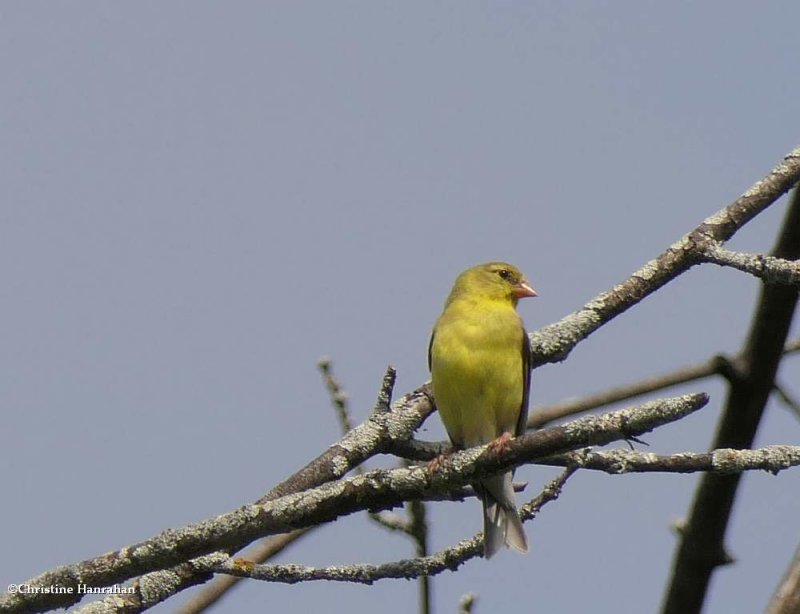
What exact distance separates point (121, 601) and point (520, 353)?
2.81 metres

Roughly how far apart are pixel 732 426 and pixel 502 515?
3.41ft

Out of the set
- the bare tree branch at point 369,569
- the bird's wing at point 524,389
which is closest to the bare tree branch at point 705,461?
the bare tree branch at point 369,569

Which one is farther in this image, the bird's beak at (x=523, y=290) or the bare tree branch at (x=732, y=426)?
the bird's beak at (x=523, y=290)

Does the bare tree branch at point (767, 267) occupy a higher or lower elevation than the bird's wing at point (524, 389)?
lower

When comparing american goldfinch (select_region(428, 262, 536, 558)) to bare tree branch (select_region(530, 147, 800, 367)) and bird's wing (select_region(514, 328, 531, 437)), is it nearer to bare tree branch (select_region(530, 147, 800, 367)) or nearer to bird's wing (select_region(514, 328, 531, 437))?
bird's wing (select_region(514, 328, 531, 437))

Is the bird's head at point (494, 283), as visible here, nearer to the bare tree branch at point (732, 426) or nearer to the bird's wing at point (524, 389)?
the bird's wing at point (524, 389)

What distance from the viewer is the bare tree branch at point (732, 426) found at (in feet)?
16.5

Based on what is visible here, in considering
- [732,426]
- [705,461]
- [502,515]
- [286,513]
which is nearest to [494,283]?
[502,515]

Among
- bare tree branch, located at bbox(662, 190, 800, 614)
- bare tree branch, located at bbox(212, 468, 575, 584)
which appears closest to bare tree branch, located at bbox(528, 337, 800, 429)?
bare tree branch, located at bbox(662, 190, 800, 614)

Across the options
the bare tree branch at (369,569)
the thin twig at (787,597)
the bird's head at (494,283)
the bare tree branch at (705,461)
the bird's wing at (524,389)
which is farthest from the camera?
the bird's head at (494,283)

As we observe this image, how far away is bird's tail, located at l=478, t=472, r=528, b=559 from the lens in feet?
17.5

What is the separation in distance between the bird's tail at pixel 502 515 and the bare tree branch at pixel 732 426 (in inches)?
26.3

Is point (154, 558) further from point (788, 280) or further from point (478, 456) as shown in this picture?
point (788, 280)

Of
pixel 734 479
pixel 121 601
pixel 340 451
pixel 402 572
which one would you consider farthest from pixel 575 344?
pixel 121 601
